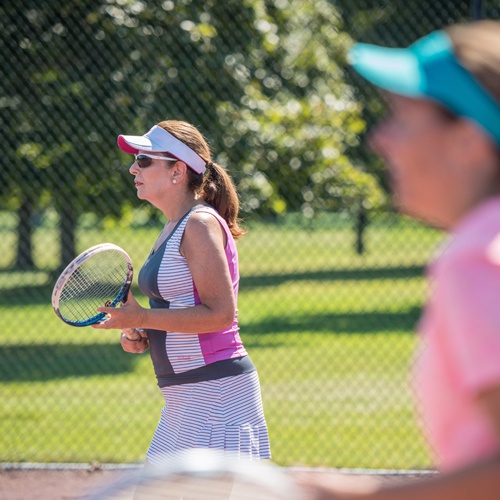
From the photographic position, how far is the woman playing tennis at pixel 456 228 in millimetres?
1282

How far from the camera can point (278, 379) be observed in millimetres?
7898

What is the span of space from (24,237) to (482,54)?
40.9 ft

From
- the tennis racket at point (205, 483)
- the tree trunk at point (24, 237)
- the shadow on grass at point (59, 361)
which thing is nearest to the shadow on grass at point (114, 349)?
the shadow on grass at point (59, 361)

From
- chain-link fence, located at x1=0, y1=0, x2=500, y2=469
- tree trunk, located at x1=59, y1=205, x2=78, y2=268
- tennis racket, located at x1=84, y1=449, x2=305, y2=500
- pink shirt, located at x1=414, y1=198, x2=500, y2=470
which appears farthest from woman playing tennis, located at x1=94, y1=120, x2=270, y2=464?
tree trunk, located at x1=59, y1=205, x2=78, y2=268

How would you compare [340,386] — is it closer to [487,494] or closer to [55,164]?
[55,164]

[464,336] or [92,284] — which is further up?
[464,336]

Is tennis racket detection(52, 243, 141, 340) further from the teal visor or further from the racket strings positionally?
the teal visor

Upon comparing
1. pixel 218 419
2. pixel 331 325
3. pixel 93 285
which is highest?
pixel 93 285

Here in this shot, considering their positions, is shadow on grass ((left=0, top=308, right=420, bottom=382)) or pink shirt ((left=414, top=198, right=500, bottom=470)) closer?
pink shirt ((left=414, top=198, right=500, bottom=470))

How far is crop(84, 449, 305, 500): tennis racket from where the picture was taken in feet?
5.10

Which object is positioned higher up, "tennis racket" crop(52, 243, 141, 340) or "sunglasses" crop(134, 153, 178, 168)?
"sunglasses" crop(134, 153, 178, 168)

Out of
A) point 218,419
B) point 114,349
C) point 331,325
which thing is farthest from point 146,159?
point 331,325

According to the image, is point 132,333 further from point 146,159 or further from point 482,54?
point 482,54

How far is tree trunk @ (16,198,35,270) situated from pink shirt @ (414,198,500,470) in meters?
9.37
